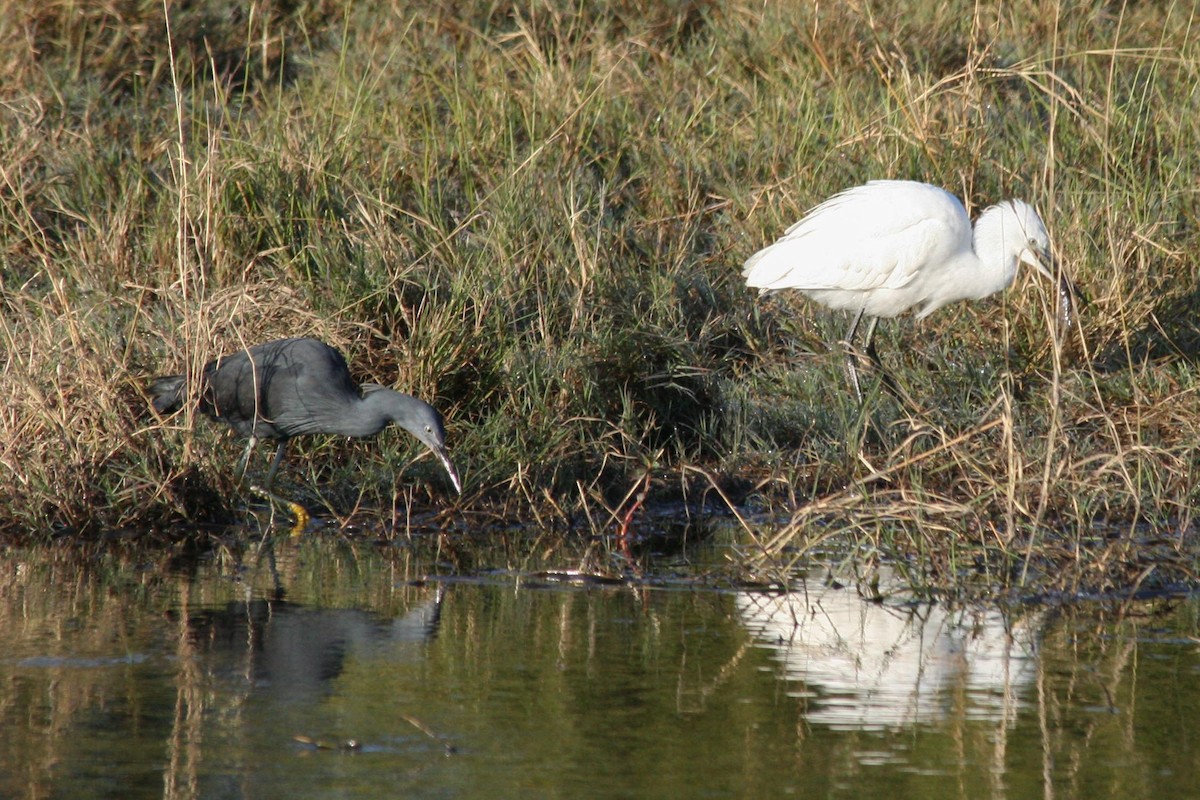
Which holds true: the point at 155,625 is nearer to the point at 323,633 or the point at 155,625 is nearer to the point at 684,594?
the point at 323,633

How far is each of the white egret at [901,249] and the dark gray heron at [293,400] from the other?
2066 millimetres

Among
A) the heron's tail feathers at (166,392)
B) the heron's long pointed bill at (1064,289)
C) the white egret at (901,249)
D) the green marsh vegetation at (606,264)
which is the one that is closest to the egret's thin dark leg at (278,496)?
the green marsh vegetation at (606,264)

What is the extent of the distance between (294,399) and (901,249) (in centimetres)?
280

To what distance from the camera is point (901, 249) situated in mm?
7129

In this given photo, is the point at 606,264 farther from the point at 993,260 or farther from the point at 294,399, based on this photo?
the point at 294,399

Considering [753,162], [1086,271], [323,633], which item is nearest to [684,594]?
[323,633]

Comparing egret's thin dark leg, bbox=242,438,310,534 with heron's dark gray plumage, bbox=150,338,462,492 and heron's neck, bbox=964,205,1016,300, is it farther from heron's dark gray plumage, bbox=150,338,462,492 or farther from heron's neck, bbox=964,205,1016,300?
heron's neck, bbox=964,205,1016,300

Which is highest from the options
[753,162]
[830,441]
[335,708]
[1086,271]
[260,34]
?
[260,34]

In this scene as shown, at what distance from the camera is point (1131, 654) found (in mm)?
4395

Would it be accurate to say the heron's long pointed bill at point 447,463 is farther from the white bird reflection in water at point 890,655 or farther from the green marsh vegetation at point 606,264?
the white bird reflection in water at point 890,655

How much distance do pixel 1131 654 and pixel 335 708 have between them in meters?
2.12

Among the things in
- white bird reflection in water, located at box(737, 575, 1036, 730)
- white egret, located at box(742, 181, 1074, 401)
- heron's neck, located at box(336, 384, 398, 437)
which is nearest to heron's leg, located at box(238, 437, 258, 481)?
heron's neck, located at box(336, 384, 398, 437)

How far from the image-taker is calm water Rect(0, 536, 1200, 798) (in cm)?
352

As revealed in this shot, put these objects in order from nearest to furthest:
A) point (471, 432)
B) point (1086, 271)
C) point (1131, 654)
→ point (1131, 654)
point (471, 432)
point (1086, 271)
